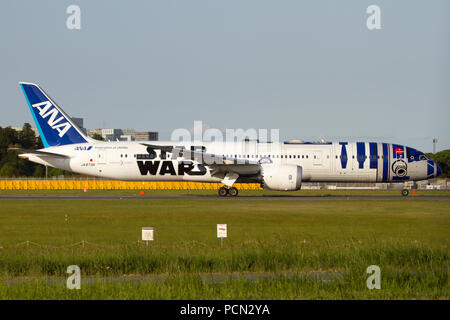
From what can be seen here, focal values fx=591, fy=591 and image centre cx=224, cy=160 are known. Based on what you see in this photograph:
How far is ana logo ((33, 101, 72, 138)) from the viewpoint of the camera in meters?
50.3

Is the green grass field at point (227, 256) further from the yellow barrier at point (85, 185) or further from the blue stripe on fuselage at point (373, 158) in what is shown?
the yellow barrier at point (85, 185)

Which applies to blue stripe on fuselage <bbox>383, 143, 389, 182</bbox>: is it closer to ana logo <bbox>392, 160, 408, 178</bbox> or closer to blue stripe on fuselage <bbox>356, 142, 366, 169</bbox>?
ana logo <bbox>392, 160, 408, 178</bbox>

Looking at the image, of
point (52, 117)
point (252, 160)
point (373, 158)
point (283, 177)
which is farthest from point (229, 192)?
point (52, 117)

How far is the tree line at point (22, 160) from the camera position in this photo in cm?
11962

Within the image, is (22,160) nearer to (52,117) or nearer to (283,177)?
(52,117)

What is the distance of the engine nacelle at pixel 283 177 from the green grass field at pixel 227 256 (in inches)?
493

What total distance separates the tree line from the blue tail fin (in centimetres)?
6932

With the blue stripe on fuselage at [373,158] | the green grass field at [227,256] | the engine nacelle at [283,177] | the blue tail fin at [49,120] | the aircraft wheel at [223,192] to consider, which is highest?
the blue tail fin at [49,120]

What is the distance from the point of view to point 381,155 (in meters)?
48.9

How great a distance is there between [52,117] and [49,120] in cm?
37

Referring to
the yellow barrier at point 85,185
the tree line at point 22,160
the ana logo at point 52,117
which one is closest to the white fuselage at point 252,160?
the ana logo at point 52,117

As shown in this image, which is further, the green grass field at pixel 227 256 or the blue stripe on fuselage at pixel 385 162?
the blue stripe on fuselage at pixel 385 162

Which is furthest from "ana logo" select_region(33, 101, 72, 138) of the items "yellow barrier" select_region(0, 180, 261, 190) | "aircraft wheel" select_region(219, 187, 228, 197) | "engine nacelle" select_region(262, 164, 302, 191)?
"yellow barrier" select_region(0, 180, 261, 190)
